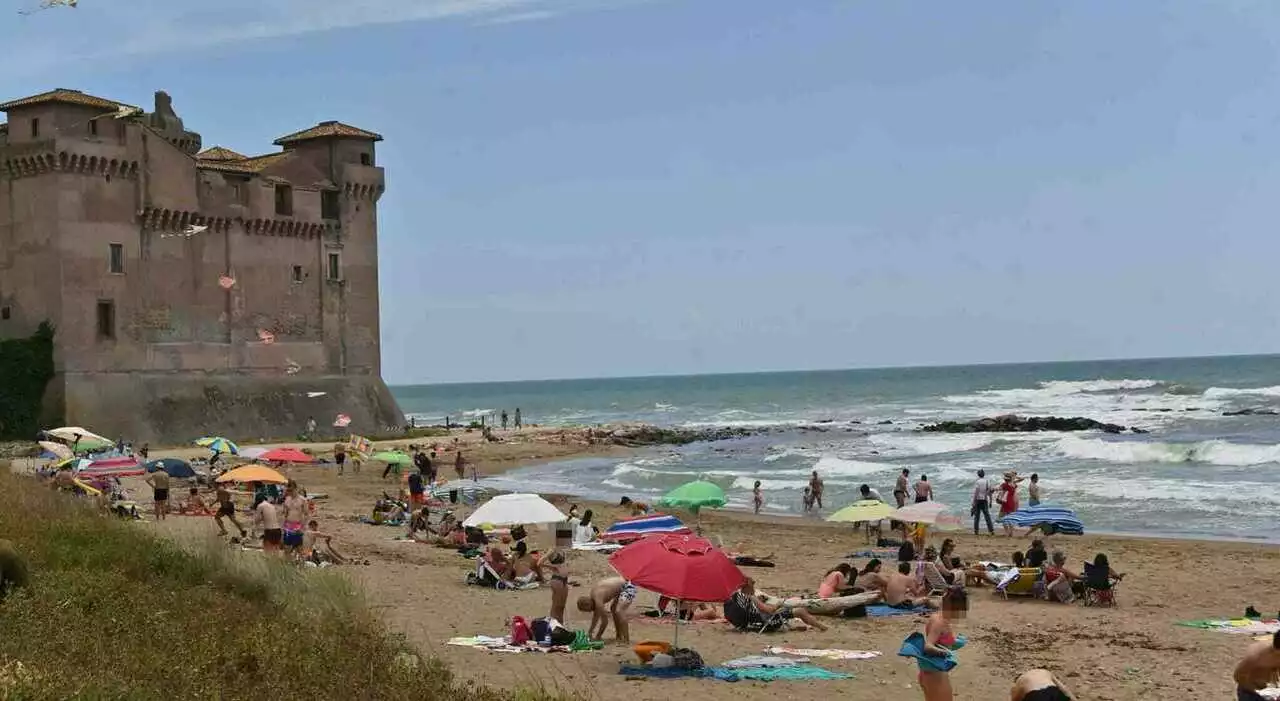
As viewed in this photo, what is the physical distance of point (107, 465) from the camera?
23.3 metres

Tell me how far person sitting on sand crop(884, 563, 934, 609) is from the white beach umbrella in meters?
4.08

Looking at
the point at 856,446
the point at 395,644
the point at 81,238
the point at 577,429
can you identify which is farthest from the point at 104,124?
the point at 395,644

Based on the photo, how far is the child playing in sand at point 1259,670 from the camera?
7.55m

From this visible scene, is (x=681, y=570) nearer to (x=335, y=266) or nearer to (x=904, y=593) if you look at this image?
(x=904, y=593)

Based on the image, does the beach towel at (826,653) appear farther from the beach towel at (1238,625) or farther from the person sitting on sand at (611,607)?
the beach towel at (1238,625)

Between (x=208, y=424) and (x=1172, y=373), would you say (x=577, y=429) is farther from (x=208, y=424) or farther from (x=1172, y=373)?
(x=1172, y=373)

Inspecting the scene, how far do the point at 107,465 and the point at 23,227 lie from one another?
19616 mm

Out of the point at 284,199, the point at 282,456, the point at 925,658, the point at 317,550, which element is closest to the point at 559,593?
the point at 925,658

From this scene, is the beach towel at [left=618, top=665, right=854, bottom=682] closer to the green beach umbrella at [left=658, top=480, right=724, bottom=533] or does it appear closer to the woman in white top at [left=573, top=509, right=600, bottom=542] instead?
the green beach umbrella at [left=658, top=480, right=724, bottom=533]

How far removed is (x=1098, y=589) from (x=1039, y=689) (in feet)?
29.2

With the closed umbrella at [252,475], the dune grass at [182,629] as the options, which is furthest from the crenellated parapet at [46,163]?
the dune grass at [182,629]

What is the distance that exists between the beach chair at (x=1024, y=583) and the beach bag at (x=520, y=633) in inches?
254

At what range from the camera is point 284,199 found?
4638 cm

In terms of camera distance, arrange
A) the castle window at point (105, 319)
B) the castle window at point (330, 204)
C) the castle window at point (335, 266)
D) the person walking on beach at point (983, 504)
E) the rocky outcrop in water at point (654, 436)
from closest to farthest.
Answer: the person walking on beach at point (983, 504) → the castle window at point (105, 319) → the castle window at point (330, 204) → the castle window at point (335, 266) → the rocky outcrop in water at point (654, 436)
